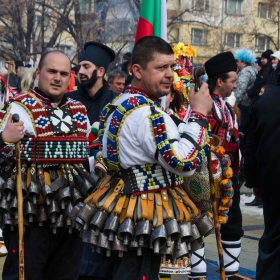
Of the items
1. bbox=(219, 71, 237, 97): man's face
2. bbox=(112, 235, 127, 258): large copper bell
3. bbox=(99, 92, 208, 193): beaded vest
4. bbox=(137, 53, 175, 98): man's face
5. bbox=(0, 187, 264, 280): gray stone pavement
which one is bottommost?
bbox=(0, 187, 264, 280): gray stone pavement

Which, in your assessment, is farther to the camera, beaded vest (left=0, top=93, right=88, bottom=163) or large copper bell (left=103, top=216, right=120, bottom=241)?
beaded vest (left=0, top=93, right=88, bottom=163)

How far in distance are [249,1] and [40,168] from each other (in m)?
36.2

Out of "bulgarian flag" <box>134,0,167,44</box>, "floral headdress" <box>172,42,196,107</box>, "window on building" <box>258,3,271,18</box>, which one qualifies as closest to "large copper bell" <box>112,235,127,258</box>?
"bulgarian flag" <box>134,0,167,44</box>

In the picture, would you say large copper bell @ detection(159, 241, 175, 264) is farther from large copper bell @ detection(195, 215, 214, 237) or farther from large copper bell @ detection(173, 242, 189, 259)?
large copper bell @ detection(195, 215, 214, 237)

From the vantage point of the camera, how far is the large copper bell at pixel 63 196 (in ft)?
17.4

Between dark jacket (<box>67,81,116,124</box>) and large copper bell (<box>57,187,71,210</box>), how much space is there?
1.90m

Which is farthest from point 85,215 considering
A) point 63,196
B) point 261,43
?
point 261,43

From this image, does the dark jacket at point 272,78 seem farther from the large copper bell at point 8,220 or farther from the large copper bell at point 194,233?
the large copper bell at point 194,233

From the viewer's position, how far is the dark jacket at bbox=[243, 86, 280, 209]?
532cm

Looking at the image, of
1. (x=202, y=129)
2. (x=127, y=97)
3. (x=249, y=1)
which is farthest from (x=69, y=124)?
(x=249, y=1)

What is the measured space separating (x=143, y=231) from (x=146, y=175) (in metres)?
0.36

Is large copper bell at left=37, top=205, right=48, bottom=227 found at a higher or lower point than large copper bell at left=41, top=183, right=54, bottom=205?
lower

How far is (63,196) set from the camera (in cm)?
531

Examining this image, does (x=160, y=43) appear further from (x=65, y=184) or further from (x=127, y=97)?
(x=65, y=184)
